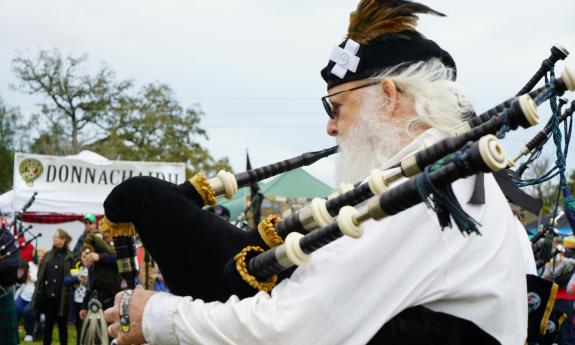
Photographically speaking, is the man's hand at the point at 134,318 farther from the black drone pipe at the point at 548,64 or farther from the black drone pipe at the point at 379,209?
the black drone pipe at the point at 548,64

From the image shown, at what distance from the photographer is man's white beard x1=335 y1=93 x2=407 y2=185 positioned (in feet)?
7.13

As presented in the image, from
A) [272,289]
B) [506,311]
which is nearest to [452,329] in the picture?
[506,311]

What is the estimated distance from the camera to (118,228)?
2.20m

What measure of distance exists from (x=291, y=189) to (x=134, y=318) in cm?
1472

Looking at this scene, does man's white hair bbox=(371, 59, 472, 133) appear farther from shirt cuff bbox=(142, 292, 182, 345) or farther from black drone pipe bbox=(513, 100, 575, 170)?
shirt cuff bbox=(142, 292, 182, 345)

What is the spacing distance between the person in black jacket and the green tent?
5.92 metres

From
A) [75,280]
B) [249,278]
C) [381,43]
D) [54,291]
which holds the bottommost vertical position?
[54,291]

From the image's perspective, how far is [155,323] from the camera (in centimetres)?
192

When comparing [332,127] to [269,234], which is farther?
[332,127]

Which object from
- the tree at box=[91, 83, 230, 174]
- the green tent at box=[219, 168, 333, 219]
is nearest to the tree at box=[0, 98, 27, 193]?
the tree at box=[91, 83, 230, 174]

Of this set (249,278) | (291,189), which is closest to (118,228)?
(249,278)

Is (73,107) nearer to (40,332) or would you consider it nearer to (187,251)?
(40,332)

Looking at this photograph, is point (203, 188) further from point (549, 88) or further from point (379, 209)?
point (549, 88)

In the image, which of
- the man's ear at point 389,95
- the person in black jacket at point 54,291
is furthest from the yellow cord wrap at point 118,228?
the person in black jacket at point 54,291
